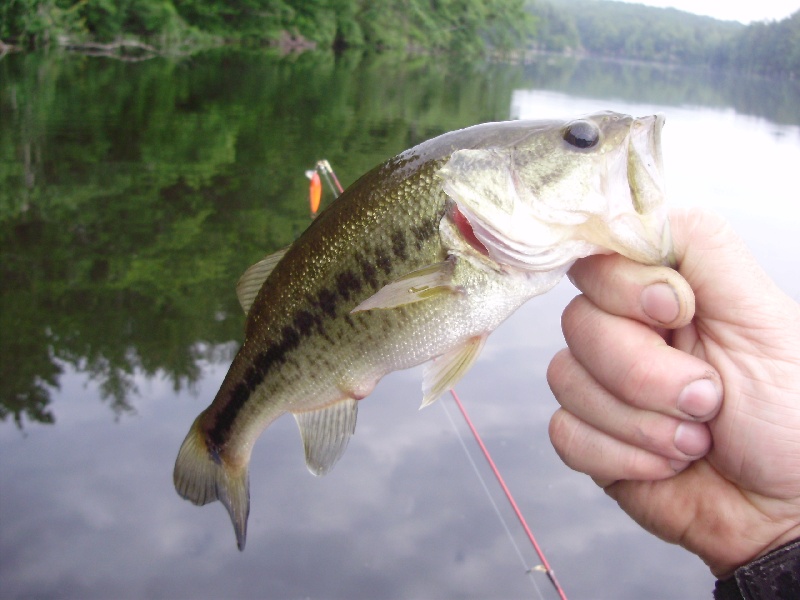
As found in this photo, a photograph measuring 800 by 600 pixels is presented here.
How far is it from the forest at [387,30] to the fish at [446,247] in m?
37.8

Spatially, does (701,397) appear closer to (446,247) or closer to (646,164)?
(646,164)

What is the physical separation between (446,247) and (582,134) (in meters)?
0.46

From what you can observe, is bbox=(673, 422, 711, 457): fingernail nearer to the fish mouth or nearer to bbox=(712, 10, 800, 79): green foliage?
the fish mouth

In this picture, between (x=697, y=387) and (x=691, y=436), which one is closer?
(x=697, y=387)

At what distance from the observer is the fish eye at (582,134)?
69.5 inches

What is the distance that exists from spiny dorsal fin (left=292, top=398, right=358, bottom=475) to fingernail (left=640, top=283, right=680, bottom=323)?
0.99 meters

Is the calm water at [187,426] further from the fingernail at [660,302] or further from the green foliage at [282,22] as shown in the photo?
the green foliage at [282,22]

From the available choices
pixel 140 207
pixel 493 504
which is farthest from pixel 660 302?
pixel 140 207

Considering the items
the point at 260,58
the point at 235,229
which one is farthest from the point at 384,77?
the point at 235,229

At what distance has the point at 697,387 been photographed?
1.78m

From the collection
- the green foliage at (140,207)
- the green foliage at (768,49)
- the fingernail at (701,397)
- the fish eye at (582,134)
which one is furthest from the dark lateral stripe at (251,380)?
the green foliage at (768,49)

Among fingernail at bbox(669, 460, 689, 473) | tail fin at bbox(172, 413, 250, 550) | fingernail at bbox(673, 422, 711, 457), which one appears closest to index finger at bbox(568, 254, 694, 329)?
fingernail at bbox(673, 422, 711, 457)

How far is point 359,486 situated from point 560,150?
14.9 feet

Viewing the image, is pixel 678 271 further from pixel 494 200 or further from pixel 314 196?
pixel 314 196
